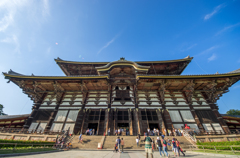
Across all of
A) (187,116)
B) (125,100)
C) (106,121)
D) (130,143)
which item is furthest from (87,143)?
(187,116)

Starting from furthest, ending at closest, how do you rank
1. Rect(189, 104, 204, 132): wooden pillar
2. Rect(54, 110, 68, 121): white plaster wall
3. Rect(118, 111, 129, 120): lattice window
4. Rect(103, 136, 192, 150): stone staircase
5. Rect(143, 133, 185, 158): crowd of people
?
Rect(54, 110, 68, 121): white plaster wall
Rect(118, 111, 129, 120): lattice window
Rect(189, 104, 204, 132): wooden pillar
Rect(103, 136, 192, 150): stone staircase
Rect(143, 133, 185, 158): crowd of people

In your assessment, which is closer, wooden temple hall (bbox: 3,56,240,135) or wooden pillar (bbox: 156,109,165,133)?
wooden pillar (bbox: 156,109,165,133)

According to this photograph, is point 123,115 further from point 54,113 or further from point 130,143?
point 54,113

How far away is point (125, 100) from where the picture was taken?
53.2ft

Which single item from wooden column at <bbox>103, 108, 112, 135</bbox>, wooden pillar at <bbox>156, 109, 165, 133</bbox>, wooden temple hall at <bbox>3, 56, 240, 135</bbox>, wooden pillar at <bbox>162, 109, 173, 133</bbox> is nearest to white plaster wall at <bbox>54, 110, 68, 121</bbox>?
wooden temple hall at <bbox>3, 56, 240, 135</bbox>

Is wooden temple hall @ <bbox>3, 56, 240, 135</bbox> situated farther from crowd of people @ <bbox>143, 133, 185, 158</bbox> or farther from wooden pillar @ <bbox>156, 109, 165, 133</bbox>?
crowd of people @ <bbox>143, 133, 185, 158</bbox>

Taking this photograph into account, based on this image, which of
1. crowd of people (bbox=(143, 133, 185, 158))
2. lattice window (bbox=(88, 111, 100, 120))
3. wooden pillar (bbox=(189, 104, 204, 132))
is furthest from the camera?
lattice window (bbox=(88, 111, 100, 120))

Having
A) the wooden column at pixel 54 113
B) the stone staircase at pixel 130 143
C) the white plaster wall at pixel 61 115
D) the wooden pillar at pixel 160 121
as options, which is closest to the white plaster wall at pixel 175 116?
the wooden pillar at pixel 160 121

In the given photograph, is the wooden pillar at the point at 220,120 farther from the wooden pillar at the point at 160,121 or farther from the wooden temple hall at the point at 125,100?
the wooden pillar at the point at 160,121

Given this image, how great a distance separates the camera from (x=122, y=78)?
53.1ft

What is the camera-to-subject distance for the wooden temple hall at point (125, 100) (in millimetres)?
14258

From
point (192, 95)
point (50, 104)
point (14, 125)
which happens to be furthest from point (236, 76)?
point (14, 125)

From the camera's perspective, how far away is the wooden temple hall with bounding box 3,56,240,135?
46.8ft

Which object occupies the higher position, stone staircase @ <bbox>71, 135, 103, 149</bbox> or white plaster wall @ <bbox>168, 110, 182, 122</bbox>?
white plaster wall @ <bbox>168, 110, 182, 122</bbox>
